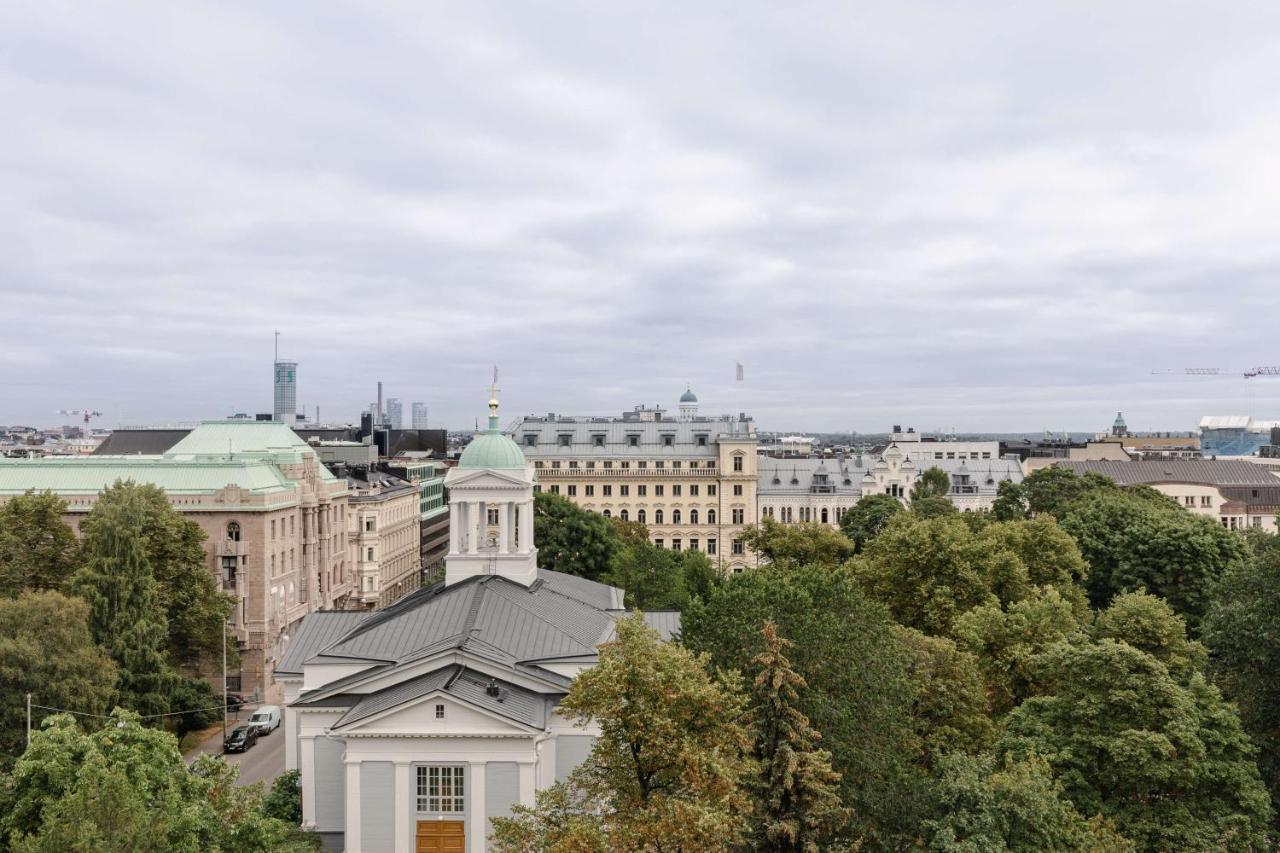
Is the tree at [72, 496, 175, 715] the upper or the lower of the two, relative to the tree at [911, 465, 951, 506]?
lower

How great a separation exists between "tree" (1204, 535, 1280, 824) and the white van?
Result: 171 feet

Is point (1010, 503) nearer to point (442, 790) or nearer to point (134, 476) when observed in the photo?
point (134, 476)

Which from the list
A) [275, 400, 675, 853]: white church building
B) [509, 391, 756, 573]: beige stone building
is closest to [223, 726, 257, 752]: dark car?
[275, 400, 675, 853]: white church building

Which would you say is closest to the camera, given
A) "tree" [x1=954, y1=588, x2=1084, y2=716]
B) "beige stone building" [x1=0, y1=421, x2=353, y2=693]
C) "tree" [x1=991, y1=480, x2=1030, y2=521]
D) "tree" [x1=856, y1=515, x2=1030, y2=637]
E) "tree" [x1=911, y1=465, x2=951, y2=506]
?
"tree" [x1=954, y1=588, x2=1084, y2=716]

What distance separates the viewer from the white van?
208ft

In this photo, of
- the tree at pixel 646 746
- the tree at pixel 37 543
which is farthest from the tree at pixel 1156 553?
the tree at pixel 37 543

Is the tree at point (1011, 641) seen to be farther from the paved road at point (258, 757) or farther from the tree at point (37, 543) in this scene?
the tree at point (37, 543)

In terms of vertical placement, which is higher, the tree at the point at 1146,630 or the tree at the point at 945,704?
the tree at the point at 1146,630

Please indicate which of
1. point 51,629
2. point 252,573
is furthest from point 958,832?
point 252,573

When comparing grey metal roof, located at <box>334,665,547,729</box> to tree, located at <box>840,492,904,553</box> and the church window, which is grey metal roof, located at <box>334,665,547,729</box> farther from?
tree, located at <box>840,492,904,553</box>

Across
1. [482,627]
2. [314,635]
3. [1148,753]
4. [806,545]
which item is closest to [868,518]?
[806,545]

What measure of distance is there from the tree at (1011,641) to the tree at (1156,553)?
1867cm

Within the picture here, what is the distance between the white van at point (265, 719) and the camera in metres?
63.5

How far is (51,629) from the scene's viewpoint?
50.6 meters
